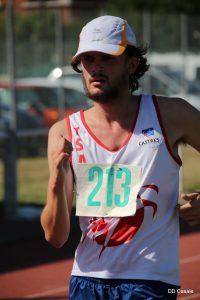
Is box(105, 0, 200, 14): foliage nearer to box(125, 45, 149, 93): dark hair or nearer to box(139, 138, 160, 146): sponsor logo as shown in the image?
box(125, 45, 149, 93): dark hair

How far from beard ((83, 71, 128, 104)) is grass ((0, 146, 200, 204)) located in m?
9.29

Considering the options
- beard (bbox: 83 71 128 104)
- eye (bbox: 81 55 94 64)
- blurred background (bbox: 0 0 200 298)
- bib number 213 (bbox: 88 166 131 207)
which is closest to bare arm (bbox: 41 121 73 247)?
bib number 213 (bbox: 88 166 131 207)

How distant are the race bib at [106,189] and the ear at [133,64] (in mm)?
462

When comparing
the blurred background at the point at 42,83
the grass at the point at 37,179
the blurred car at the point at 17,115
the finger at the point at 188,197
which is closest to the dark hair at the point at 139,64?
the finger at the point at 188,197

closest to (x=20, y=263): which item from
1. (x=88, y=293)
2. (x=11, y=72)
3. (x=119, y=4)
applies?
(x=11, y=72)

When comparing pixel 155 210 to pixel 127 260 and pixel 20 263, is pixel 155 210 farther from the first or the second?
pixel 20 263

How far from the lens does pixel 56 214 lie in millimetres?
3594

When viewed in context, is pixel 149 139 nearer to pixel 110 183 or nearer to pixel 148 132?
pixel 148 132

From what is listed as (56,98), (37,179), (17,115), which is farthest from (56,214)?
(37,179)

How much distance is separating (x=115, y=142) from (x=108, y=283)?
0.60m

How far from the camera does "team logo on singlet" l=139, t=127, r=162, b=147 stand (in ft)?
12.3

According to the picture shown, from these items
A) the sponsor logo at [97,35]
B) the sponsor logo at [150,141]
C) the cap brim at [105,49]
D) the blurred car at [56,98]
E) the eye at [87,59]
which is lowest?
the blurred car at [56,98]

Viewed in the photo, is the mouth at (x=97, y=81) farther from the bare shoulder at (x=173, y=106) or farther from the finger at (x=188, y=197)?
the finger at (x=188, y=197)

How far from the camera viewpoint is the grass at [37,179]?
1352cm
